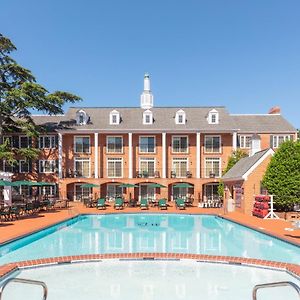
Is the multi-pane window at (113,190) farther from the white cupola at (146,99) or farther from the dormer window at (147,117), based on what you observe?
the white cupola at (146,99)

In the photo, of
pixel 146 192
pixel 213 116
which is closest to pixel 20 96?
pixel 146 192

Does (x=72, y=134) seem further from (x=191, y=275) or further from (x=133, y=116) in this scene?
(x=191, y=275)

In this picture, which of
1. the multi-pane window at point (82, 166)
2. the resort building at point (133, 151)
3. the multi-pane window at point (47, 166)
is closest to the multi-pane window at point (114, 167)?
the resort building at point (133, 151)

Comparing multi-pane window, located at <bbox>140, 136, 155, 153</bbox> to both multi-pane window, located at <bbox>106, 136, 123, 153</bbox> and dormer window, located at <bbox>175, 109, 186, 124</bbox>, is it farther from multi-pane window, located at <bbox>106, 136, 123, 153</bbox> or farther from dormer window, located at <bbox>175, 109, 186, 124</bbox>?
dormer window, located at <bbox>175, 109, 186, 124</bbox>

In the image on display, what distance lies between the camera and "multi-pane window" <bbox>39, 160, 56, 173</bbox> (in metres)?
42.7

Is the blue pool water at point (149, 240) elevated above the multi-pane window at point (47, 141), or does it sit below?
below

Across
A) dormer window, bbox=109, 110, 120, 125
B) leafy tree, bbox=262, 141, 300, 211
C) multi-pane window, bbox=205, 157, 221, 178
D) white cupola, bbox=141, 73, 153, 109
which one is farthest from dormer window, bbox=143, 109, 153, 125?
leafy tree, bbox=262, 141, 300, 211

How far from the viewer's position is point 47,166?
1682 inches

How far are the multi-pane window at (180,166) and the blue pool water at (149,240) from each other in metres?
15.5

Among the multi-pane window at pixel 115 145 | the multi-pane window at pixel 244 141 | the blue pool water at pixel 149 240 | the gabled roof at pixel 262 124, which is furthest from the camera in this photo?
the multi-pane window at pixel 244 141

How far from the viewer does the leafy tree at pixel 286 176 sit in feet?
82.3

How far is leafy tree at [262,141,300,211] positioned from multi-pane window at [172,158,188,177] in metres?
16.8

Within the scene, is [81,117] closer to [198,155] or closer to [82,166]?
[82,166]

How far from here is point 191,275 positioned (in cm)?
1141
